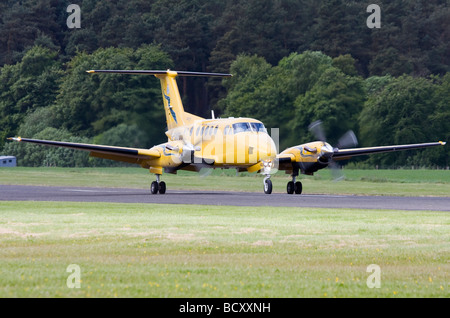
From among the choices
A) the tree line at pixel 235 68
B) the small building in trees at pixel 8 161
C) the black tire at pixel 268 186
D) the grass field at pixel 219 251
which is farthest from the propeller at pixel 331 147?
the small building in trees at pixel 8 161

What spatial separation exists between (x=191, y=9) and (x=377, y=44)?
26874 millimetres

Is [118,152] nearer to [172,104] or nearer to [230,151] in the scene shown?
[230,151]

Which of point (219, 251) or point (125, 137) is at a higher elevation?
point (125, 137)

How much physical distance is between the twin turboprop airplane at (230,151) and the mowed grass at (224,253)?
9.69 metres

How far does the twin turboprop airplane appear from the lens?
37.8 meters

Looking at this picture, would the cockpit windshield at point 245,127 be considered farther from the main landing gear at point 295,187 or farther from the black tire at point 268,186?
the main landing gear at point 295,187

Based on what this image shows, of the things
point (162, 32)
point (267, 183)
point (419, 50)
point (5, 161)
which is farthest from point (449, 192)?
point (162, 32)

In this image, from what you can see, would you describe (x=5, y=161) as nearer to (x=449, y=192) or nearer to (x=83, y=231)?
(x=449, y=192)

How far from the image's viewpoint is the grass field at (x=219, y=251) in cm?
1342

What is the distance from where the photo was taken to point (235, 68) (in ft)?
339

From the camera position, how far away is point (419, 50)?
106812 millimetres

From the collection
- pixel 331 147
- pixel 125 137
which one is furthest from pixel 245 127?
pixel 125 137

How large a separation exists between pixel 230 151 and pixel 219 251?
20.7 meters

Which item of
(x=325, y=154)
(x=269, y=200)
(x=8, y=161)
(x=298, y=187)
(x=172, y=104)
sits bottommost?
(x=269, y=200)
